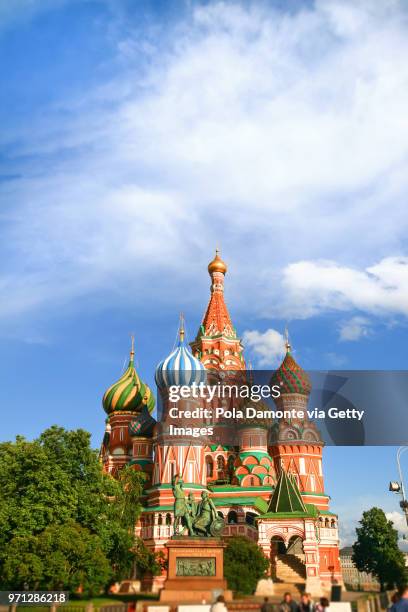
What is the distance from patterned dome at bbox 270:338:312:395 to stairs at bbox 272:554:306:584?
15719mm

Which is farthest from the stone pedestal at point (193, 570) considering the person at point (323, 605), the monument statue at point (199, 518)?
the person at point (323, 605)

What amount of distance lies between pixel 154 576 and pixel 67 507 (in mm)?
9899

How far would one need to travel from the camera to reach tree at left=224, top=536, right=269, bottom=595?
27.3 metres

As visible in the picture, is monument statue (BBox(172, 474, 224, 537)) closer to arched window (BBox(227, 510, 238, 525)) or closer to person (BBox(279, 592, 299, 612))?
person (BBox(279, 592, 299, 612))

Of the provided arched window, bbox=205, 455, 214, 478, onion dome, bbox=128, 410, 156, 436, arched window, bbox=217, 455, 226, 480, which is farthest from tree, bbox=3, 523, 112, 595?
arched window, bbox=205, 455, 214, 478

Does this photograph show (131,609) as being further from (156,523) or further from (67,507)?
(156,523)

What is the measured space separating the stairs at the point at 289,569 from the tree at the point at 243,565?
16.8ft

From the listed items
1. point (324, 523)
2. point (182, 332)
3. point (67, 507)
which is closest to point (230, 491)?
point (324, 523)

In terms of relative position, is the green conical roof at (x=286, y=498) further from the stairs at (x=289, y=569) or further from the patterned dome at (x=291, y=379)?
the patterned dome at (x=291, y=379)

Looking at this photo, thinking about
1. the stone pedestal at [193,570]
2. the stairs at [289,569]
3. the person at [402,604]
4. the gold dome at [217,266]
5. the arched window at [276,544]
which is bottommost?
the person at [402,604]

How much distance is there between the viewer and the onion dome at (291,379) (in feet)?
166

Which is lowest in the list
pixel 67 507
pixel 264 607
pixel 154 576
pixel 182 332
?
pixel 264 607

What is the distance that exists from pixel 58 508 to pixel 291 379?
27.8 metres

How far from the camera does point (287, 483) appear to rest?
3984 cm
